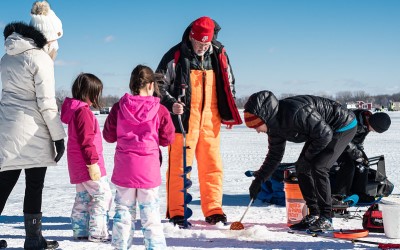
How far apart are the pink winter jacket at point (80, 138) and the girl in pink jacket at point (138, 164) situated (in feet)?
1.25

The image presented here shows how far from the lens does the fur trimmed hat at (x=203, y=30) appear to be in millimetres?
4980

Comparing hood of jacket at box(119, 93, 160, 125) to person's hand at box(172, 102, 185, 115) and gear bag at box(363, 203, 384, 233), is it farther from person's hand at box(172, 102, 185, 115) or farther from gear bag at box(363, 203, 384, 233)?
gear bag at box(363, 203, 384, 233)

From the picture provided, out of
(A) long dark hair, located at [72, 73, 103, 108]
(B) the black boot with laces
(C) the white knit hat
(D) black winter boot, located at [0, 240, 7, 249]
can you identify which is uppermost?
(C) the white knit hat

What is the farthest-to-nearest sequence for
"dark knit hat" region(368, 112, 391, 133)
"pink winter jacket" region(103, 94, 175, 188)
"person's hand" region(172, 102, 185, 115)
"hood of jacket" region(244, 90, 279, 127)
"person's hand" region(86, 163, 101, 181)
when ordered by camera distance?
"dark knit hat" region(368, 112, 391, 133) → "person's hand" region(172, 102, 185, 115) → "hood of jacket" region(244, 90, 279, 127) → "person's hand" region(86, 163, 101, 181) → "pink winter jacket" region(103, 94, 175, 188)

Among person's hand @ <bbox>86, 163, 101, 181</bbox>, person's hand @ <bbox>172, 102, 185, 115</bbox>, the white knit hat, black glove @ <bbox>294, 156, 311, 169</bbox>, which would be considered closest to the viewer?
person's hand @ <bbox>86, 163, 101, 181</bbox>

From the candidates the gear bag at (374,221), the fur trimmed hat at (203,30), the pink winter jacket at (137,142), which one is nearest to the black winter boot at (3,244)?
the pink winter jacket at (137,142)

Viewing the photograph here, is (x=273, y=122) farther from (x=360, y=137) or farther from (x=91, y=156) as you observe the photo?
(x=360, y=137)

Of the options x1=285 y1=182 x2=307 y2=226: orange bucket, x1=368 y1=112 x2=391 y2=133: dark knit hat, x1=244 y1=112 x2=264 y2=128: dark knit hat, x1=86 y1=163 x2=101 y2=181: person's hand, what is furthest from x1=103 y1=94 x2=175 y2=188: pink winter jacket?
x1=368 y1=112 x2=391 y2=133: dark knit hat

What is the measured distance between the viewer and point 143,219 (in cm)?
378

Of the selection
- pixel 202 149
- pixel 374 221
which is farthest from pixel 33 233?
pixel 374 221

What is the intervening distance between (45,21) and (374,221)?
322 centimetres

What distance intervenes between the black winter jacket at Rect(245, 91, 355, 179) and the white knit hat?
5.57 ft

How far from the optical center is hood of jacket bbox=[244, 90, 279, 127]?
452 cm

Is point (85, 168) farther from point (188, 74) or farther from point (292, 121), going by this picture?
point (292, 121)
